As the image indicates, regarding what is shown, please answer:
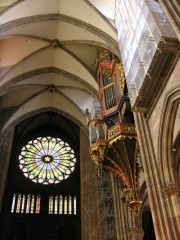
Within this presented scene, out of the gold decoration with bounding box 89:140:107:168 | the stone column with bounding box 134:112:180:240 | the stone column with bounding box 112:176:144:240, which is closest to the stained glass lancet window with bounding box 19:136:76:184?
the stone column with bounding box 112:176:144:240

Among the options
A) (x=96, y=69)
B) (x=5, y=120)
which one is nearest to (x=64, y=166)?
(x=5, y=120)

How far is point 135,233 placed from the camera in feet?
32.4

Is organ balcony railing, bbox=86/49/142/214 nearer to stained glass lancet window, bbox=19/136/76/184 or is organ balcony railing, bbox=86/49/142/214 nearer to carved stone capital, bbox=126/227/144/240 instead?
carved stone capital, bbox=126/227/144/240

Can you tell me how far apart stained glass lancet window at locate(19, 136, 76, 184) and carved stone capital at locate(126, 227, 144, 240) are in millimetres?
9759

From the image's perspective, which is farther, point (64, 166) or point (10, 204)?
point (64, 166)

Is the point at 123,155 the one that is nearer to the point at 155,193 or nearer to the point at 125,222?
the point at 125,222

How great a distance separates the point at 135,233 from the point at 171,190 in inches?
162

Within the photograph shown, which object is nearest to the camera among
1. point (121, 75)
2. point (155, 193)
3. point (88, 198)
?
point (155, 193)

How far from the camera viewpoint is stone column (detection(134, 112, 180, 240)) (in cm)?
613

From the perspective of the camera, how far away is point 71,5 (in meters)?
11.7

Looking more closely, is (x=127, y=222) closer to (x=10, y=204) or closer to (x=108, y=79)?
(x=108, y=79)

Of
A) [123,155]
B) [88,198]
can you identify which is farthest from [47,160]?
[123,155]

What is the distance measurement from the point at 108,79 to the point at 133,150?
3.62 m

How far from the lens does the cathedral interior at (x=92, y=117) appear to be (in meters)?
7.00
